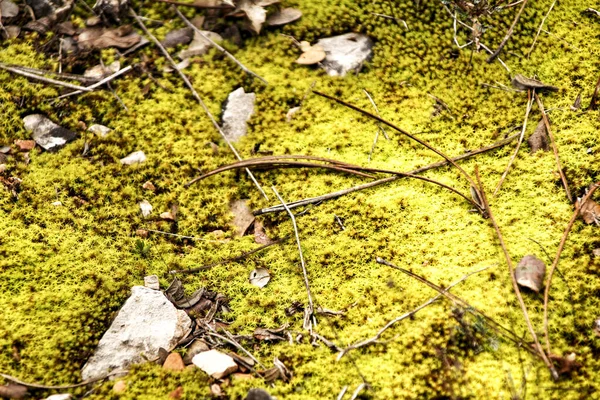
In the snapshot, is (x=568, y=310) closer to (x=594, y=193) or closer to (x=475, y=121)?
(x=594, y=193)

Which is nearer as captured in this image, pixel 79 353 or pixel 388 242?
pixel 79 353

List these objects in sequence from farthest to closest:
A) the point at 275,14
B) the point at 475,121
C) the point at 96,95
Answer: the point at 275,14
the point at 96,95
the point at 475,121

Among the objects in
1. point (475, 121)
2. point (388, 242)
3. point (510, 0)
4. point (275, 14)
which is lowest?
point (388, 242)

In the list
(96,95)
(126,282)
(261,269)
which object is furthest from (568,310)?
(96,95)

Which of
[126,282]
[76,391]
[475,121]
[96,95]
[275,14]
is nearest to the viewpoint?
[76,391]

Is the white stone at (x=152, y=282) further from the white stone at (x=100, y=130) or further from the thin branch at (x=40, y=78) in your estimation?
the thin branch at (x=40, y=78)

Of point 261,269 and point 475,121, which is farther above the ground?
point 475,121

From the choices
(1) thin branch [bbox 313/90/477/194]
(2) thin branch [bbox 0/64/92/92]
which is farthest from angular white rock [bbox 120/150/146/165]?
(1) thin branch [bbox 313/90/477/194]

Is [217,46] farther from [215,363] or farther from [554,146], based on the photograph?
[554,146]
